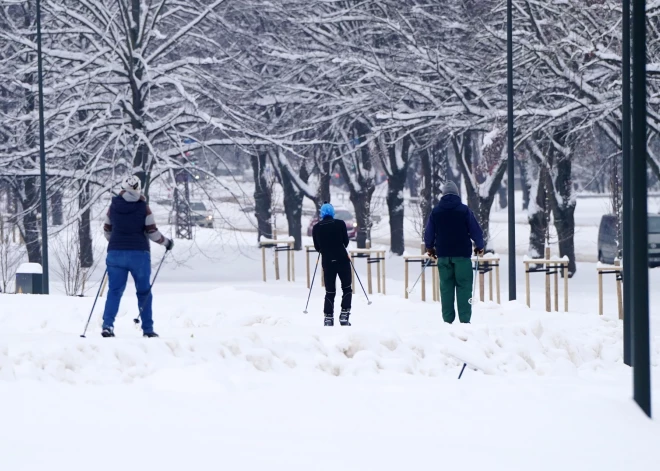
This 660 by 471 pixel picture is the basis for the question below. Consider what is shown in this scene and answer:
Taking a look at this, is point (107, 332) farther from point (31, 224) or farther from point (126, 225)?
point (31, 224)

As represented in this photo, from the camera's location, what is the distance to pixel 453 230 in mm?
13977

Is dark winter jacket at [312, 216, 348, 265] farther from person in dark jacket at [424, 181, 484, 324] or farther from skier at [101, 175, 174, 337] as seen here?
skier at [101, 175, 174, 337]

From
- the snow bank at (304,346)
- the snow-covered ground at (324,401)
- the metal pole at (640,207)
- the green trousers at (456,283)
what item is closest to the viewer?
the snow-covered ground at (324,401)

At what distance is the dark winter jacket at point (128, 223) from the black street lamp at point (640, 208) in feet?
16.5

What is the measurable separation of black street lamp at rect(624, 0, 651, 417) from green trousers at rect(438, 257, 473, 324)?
525cm

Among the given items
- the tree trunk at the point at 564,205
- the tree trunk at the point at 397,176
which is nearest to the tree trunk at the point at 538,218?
the tree trunk at the point at 564,205

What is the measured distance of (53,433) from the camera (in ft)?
26.1

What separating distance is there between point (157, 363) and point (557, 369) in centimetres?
420

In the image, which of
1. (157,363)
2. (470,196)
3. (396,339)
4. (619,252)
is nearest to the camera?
(157,363)

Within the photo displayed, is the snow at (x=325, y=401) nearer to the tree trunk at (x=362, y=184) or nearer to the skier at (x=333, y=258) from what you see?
the skier at (x=333, y=258)

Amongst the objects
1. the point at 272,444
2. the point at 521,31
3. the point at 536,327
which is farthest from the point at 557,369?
the point at 521,31

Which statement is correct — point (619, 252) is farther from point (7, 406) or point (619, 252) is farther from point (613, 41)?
point (7, 406)

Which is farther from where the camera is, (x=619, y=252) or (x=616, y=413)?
(x=619, y=252)

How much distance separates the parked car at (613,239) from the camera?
106 ft
